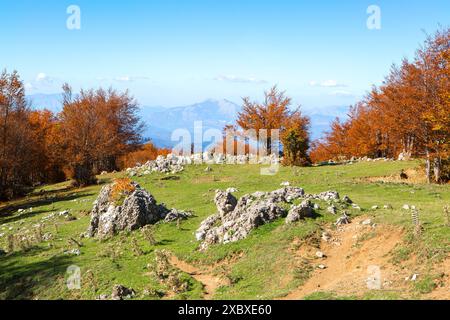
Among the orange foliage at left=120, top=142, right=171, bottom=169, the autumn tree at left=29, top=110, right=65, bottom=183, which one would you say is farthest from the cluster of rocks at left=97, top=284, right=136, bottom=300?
the orange foliage at left=120, top=142, right=171, bottom=169

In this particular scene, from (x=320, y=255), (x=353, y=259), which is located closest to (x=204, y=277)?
(x=320, y=255)

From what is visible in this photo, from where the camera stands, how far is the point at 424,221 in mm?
19844

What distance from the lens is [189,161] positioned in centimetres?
5706

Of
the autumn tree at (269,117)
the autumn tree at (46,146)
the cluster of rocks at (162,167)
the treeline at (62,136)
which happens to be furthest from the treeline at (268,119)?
the autumn tree at (46,146)

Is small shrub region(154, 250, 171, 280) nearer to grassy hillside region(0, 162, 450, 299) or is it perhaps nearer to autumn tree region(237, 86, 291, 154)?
grassy hillside region(0, 162, 450, 299)

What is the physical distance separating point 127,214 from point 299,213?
445 inches

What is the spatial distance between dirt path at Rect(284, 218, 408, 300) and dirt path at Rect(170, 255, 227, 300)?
12.0ft

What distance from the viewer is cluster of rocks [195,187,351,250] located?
74.4 feet

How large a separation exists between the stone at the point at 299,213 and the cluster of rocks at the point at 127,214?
334 inches

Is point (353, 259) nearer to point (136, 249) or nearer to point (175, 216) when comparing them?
point (136, 249)
